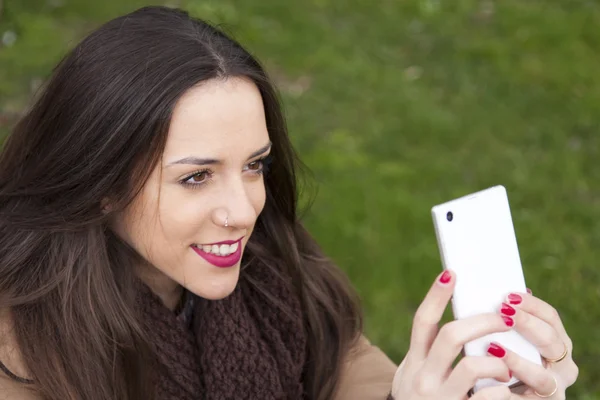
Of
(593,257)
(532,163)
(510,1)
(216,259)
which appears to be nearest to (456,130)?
(532,163)

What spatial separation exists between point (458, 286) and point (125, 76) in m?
1.02

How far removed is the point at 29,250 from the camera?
2.56 meters

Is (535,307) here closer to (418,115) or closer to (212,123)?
(212,123)

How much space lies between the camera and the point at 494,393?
2.24m

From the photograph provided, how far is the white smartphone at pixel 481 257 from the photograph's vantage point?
2271 mm

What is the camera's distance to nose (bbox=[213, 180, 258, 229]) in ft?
8.04

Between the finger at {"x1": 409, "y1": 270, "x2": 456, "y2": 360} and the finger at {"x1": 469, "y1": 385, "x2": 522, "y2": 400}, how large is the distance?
0.17 meters

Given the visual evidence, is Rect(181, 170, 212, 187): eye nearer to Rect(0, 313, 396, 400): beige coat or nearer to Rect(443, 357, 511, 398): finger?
Rect(443, 357, 511, 398): finger

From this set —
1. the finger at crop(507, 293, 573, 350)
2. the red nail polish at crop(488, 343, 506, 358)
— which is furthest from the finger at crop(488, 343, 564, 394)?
the finger at crop(507, 293, 573, 350)

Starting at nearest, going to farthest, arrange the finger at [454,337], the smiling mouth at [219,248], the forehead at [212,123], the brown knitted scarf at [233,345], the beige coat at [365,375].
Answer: the finger at [454,337]
the forehead at [212,123]
the smiling mouth at [219,248]
the brown knitted scarf at [233,345]
the beige coat at [365,375]

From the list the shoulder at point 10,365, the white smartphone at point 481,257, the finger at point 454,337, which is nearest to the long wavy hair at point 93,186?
the shoulder at point 10,365

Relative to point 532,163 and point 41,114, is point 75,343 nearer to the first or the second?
point 41,114

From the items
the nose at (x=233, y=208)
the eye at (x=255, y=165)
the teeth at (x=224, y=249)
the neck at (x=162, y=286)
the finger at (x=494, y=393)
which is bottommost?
the finger at (x=494, y=393)

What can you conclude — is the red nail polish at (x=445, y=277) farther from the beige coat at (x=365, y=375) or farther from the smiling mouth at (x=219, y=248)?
the beige coat at (x=365, y=375)
